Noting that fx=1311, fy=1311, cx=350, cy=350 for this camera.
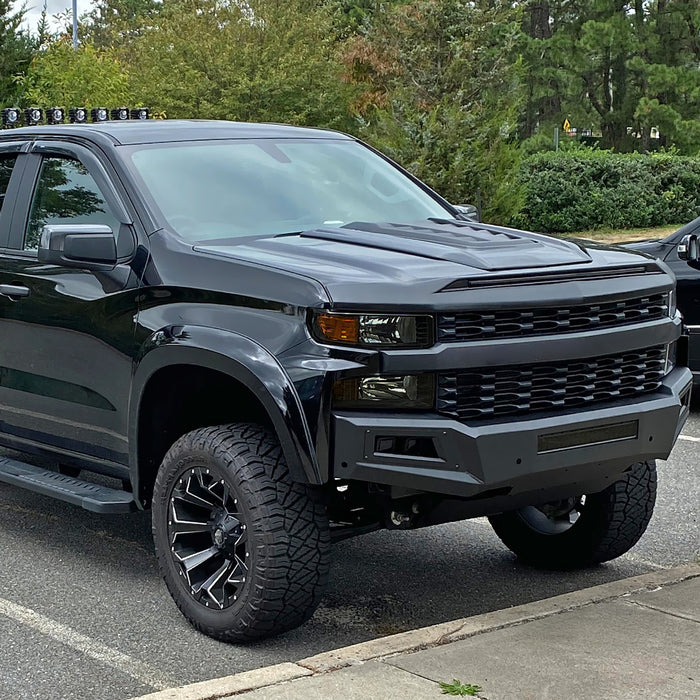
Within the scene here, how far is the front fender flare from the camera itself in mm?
4398

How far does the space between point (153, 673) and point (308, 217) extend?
2.05m

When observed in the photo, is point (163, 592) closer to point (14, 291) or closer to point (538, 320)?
point (14, 291)


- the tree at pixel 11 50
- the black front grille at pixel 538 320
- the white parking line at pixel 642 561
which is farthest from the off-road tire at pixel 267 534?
the tree at pixel 11 50

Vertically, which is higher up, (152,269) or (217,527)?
(152,269)

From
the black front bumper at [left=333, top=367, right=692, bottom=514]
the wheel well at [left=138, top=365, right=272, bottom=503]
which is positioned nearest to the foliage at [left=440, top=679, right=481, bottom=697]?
the black front bumper at [left=333, top=367, right=692, bottom=514]

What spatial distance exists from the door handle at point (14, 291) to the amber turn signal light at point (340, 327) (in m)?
1.91

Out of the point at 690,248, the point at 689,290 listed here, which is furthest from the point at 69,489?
the point at 689,290

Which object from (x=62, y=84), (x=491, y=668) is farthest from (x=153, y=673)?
(x=62, y=84)

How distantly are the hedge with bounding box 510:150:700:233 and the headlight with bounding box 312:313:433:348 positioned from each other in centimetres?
2412

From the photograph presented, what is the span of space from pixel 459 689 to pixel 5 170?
356cm

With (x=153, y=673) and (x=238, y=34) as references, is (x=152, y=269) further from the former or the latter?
(x=238, y=34)

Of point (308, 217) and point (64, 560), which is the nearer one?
point (308, 217)

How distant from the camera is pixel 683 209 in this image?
31.1 meters

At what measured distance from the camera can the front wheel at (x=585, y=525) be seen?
5.57 meters
